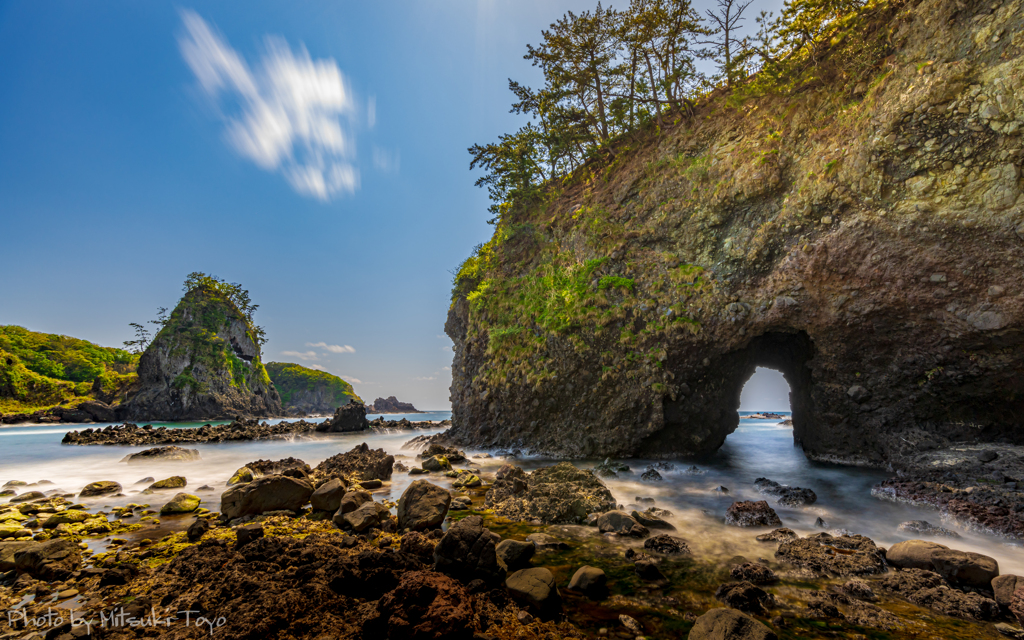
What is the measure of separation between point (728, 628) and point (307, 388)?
11070cm

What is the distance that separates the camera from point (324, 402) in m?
99.0

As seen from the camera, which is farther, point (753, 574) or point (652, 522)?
point (652, 522)

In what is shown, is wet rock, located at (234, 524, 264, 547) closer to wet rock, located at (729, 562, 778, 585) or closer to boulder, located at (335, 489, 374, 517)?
boulder, located at (335, 489, 374, 517)

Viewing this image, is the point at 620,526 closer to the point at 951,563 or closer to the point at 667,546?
the point at 667,546

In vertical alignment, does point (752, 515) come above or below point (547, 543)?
below

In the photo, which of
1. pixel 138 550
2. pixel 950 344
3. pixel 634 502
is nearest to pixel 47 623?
pixel 138 550

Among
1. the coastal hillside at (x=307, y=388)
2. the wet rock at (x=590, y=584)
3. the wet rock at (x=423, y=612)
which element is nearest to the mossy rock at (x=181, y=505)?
the wet rock at (x=423, y=612)

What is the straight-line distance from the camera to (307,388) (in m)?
97.8

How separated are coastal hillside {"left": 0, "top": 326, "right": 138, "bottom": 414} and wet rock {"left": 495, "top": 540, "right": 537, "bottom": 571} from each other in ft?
227

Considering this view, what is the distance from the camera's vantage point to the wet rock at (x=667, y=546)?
5.74 m

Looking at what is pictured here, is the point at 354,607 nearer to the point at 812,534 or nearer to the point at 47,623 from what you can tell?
the point at 47,623

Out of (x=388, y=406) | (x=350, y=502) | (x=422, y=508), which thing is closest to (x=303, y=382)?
(x=388, y=406)

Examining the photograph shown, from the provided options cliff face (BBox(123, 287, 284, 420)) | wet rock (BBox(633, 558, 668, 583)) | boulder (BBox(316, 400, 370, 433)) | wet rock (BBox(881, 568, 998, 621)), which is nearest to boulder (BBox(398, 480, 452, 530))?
wet rock (BBox(633, 558, 668, 583))

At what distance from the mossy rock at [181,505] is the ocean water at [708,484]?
0.44 metres
